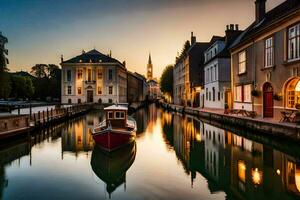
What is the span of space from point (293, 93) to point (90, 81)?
54.2m

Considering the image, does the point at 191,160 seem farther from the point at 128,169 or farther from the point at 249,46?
the point at 249,46

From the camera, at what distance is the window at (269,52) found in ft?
74.9

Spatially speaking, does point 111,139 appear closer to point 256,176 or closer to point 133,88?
point 256,176

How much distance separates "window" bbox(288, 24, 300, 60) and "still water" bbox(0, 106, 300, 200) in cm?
587

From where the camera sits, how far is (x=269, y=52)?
23406 mm

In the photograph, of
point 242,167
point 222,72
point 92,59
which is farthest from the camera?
point 92,59

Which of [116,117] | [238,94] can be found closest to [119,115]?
[116,117]

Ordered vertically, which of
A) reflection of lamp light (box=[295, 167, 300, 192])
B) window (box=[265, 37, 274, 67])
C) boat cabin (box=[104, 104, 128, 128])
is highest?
window (box=[265, 37, 274, 67])

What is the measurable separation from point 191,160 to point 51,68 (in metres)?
105

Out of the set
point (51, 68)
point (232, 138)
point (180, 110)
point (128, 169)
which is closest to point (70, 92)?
point (180, 110)

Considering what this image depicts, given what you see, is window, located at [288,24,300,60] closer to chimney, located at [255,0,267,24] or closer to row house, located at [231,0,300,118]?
row house, located at [231,0,300,118]

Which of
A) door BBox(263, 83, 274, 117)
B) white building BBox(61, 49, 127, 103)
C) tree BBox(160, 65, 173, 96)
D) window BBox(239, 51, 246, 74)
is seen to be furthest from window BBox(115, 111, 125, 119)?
tree BBox(160, 65, 173, 96)

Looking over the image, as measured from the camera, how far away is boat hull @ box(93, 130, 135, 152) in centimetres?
1588

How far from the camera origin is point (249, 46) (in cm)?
2752
